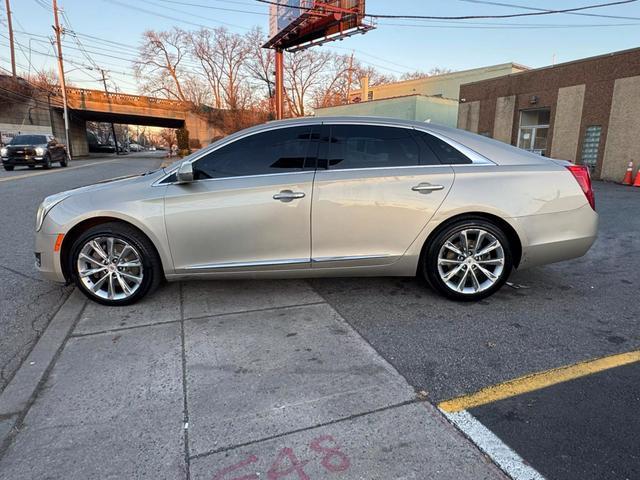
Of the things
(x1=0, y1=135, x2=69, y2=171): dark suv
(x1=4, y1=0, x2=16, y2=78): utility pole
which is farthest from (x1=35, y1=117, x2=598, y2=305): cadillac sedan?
(x1=4, y1=0, x2=16, y2=78): utility pole

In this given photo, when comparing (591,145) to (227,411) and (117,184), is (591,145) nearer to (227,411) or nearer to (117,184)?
(117,184)

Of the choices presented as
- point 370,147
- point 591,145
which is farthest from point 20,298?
point 591,145

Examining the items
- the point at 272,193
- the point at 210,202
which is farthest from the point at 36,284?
the point at 272,193

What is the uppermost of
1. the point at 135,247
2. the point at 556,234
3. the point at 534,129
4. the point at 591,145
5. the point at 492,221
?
the point at 534,129

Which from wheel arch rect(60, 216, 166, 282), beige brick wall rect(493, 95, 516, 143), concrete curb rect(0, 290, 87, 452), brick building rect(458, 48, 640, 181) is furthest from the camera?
beige brick wall rect(493, 95, 516, 143)

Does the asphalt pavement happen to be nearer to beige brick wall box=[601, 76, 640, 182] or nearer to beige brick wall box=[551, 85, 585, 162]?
beige brick wall box=[601, 76, 640, 182]

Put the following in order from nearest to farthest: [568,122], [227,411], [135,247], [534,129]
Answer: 1. [227,411]
2. [135,247]
3. [568,122]
4. [534,129]

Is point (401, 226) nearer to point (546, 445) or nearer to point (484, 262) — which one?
point (484, 262)

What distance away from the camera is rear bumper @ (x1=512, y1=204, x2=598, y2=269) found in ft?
12.5

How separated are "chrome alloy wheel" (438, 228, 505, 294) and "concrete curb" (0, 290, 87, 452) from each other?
3.23m

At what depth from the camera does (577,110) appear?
1653cm

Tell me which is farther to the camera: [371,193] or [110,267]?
[110,267]

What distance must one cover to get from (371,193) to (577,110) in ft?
55.1

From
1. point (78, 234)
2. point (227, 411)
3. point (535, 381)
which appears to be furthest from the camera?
point (78, 234)
